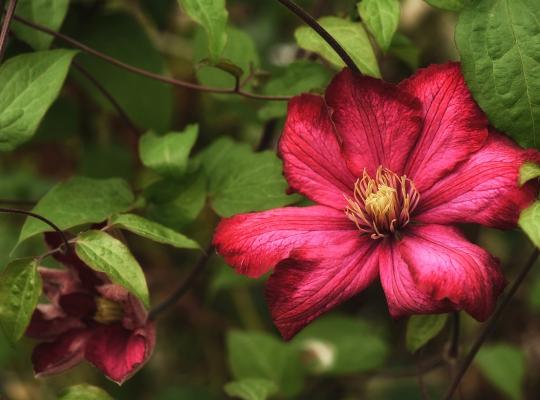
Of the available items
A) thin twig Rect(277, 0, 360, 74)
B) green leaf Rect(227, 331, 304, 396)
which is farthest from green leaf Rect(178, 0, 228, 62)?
green leaf Rect(227, 331, 304, 396)

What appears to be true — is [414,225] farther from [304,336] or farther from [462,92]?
[304,336]

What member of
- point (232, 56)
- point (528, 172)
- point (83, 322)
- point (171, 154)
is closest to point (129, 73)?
point (232, 56)

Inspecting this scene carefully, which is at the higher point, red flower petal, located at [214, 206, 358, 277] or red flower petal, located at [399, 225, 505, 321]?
red flower petal, located at [399, 225, 505, 321]

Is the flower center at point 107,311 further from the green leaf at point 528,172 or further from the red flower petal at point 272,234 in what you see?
the green leaf at point 528,172

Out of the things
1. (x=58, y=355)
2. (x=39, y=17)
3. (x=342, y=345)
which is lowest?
(x=342, y=345)

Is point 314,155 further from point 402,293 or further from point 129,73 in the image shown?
point 129,73

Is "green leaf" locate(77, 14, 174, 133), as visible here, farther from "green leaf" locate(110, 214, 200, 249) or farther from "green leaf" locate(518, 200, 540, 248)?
"green leaf" locate(518, 200, 540, 248)

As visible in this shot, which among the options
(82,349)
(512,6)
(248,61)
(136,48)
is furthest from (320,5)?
(82,349)

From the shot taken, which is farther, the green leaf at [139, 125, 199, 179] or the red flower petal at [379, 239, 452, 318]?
the green leaf at [139, 125, 199, 179]
